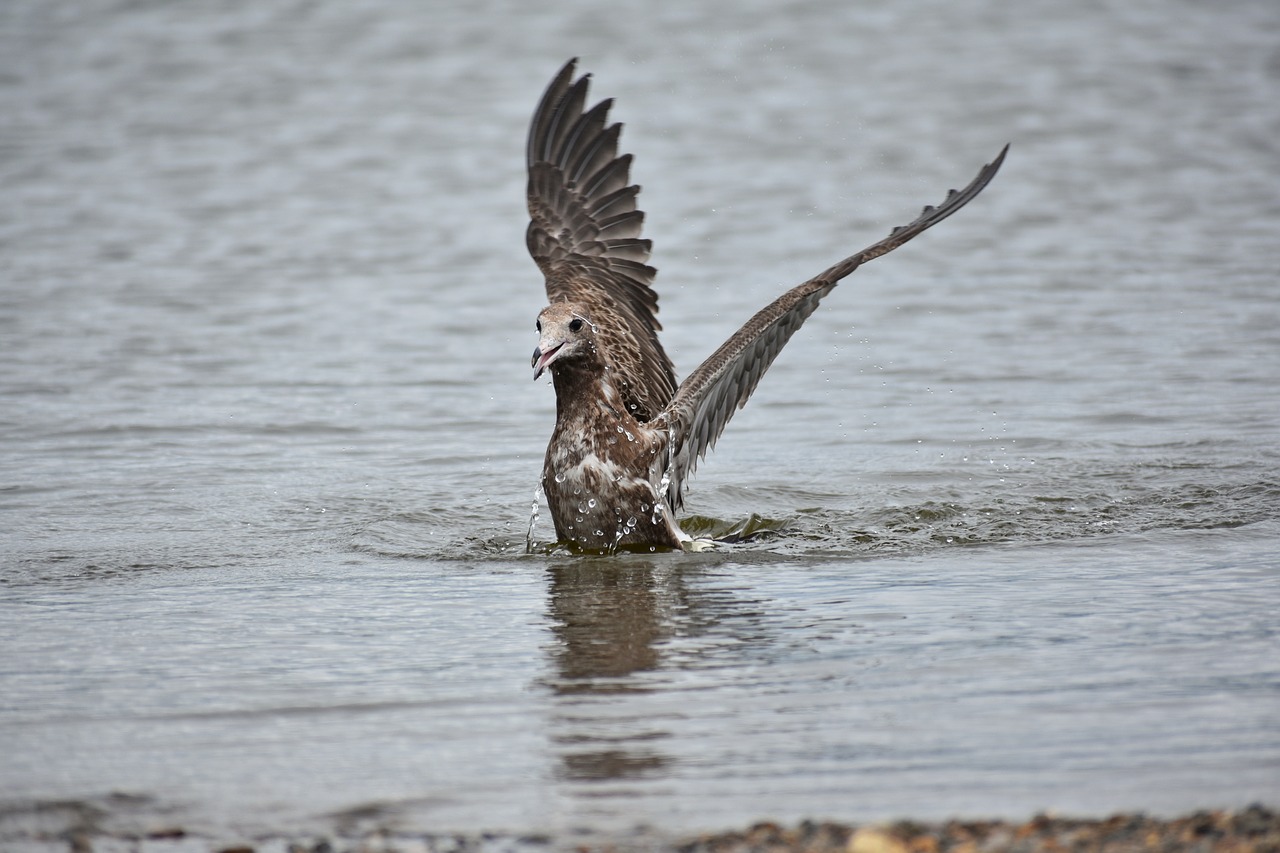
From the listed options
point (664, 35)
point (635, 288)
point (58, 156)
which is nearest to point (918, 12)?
point (664, 35)

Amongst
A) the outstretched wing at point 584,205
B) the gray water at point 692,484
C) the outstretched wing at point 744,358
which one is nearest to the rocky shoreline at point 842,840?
the gray water at point 692,484

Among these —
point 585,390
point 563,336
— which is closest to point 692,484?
point 585,390

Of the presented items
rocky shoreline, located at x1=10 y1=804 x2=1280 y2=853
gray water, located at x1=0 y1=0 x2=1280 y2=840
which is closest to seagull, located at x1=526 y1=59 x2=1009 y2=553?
gray water, located at x1=0 y1=0 x2=1280 y2=840

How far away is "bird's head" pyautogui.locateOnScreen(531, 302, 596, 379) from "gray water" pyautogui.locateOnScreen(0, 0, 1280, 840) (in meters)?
0.93

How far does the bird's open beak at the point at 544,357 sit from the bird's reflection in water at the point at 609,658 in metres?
0.90

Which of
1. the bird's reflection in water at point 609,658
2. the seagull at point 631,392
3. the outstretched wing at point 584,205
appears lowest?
the bird's reflection in water at point 609,658

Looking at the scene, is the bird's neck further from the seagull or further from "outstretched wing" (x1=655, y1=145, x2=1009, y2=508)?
"outstretched wing" (x1=655, y1=145, x2=1009, y2=508)

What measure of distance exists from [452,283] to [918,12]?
1644cm

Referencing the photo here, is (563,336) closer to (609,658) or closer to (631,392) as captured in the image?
(631,392)

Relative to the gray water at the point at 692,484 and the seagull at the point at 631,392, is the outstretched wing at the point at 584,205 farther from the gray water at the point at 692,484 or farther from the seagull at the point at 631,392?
the gray water at the point at 692,484

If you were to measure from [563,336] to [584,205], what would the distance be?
6.48 feet

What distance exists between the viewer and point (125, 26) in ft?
89.6

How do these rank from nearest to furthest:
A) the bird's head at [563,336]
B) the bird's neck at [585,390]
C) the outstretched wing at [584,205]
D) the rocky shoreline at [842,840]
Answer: the rocky shoreline at [842,840] → the bird's head at [563,336] → the bird's neck at [585,390] → the outstretched wing at [584,205]

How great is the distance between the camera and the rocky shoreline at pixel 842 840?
3.75m
